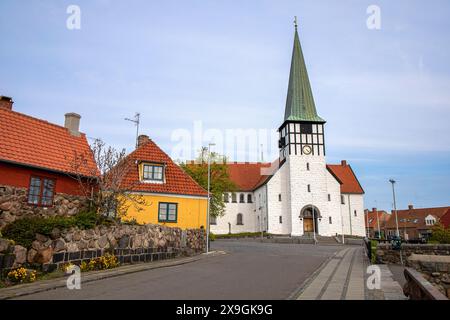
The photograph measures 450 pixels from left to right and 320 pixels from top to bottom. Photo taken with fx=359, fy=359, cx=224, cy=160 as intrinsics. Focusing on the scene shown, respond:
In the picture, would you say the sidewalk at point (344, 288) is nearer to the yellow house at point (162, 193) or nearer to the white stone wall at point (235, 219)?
the yellow house at point (162, 193)

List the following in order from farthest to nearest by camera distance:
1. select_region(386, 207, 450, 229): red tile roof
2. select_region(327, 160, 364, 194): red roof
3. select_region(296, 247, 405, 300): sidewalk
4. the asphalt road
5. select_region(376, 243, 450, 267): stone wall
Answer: select_region(386, 207, 450, 229): red tile roof, select_region(327, 160, 364, 194): red roof, select_region(376, 243, 450, 267): stone wall, the asphalt road, select_region(296, 247, 405, 300): sidewalk

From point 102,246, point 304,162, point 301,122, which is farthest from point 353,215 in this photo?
point 102,246

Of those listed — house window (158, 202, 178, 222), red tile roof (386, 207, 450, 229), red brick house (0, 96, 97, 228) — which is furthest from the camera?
red tile roof (386, 207, 450, 229)

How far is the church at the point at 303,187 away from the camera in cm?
4988

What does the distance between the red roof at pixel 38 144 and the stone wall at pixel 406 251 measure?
55.3 ft

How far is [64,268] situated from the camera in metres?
13.5

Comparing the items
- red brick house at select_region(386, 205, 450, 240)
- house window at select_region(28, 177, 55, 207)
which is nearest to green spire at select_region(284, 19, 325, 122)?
house window at select_region(28, 177, 55, 207)

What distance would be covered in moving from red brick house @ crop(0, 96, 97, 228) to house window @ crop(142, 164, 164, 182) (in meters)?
3.96

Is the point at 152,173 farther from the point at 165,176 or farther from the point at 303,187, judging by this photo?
the point at 303,187

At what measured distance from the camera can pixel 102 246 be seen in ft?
50.9

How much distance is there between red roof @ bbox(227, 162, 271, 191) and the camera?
62.0 meters

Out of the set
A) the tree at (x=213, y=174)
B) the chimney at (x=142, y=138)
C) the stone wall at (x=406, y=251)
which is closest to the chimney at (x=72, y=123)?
the chimney at (x=142, y=138)

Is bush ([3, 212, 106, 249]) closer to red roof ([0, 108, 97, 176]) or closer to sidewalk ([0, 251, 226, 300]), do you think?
sidewalk ([0, 251, 226, 300])

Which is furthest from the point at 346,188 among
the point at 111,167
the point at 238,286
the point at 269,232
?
the point at 238,286
